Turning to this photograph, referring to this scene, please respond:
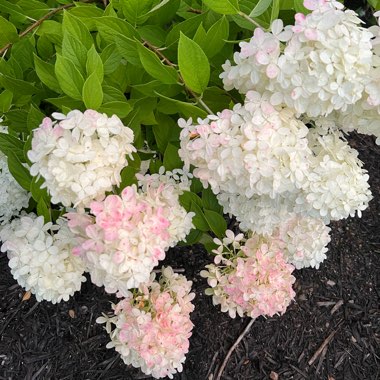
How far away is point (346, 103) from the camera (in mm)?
933

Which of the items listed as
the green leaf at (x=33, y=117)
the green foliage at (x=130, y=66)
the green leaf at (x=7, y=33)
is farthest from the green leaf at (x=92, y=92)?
the green leaf at (x=7, y=33)

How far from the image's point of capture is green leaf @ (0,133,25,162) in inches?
50.6

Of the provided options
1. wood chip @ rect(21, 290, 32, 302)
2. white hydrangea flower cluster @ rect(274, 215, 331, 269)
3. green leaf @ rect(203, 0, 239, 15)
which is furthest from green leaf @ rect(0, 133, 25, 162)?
wood chip @ rect(21, 290, 32, 302)

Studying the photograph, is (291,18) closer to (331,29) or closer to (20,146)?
(331,29)

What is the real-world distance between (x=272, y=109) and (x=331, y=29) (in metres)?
0.16

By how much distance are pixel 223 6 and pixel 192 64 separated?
0.38 feet

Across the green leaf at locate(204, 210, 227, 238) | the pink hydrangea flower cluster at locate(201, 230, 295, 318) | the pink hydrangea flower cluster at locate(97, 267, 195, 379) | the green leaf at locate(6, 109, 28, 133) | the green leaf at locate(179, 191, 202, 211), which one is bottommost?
the pink hydrangea flower cluster at locate(97, 267, 195, 379)

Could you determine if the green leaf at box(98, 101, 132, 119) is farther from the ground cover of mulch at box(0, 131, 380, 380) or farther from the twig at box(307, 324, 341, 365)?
the twig at box(307, 324, 341, 365)

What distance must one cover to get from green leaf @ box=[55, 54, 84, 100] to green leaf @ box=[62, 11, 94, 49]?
0.08 metres

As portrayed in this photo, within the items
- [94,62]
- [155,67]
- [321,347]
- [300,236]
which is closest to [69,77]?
[94,62]

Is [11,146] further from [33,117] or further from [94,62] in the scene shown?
[94,62]

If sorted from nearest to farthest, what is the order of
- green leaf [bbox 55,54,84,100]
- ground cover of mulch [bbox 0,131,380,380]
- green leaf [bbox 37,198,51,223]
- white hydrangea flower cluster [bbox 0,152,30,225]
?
1. green leaf [bbox 55,54,84,100]
2. green leaf [bbox 37,198,51,223]
3. white hydrangea flower cluster [bbox 0,152,30,225]
4. ground cover of mulch [bbox 0,131,380,380]

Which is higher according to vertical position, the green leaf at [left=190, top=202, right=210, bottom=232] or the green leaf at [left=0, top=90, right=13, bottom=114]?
the green leaf at [left=0, top=90, right=13, bottom=114]

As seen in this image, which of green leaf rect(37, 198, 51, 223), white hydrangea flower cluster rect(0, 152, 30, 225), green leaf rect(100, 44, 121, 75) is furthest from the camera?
white hydrangea flower cluster rect(0, 152, 30, 225)
